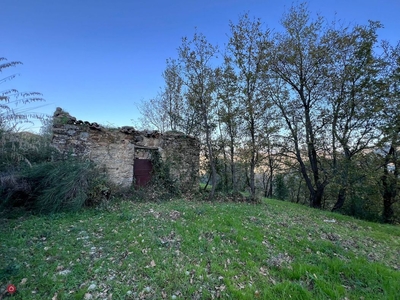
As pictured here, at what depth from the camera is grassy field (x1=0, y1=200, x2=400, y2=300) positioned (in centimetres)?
251

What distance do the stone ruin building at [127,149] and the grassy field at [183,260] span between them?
2.71 m

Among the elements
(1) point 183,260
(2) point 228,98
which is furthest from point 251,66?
(1) point 183,260

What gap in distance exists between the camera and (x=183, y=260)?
3115 millimetres

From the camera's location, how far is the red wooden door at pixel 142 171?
7965 mm

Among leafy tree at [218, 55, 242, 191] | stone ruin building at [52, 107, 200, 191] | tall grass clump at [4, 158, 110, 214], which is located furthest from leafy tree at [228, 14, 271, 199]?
tall grass clump at [4, 158, 110, 214]

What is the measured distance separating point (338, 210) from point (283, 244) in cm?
885

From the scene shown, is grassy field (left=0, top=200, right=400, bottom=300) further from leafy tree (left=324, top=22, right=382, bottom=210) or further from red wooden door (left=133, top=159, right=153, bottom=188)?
leafy tree (left=324, top=22, right=382, bottom=210)

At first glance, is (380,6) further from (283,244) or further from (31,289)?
(31,289)

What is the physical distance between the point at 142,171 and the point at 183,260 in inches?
218

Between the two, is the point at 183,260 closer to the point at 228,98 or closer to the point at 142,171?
the point at 142,171

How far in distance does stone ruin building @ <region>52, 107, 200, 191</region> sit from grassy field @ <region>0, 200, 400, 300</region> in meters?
2.71

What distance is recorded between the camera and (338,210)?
10.5m

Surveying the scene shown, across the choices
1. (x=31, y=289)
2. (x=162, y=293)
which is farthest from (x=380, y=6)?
(x=31, y=289)

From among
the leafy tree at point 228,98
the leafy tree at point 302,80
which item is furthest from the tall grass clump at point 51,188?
the leafy tree at point 302,80
